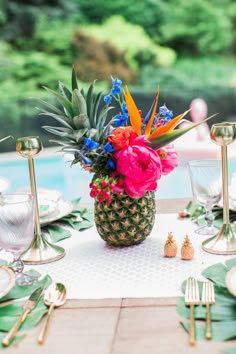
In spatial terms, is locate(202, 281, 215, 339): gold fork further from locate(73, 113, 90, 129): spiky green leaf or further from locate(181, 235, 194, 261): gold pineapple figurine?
locate(73, 113, 90, 129): spiky green leaf

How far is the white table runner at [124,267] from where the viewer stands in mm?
860

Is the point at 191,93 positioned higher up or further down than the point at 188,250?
higher up

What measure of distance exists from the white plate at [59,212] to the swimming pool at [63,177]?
2.89 meters

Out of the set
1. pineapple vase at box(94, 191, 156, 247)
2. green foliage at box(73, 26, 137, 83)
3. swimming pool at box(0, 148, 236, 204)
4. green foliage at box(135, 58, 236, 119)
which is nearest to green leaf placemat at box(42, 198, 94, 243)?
pineapple vase at box(94, 191, 156, 247)

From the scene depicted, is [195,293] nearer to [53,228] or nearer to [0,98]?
[53,228]

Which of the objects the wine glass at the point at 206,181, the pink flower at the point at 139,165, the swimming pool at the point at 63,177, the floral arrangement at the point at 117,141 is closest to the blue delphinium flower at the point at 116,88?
the floral arrangement at the point at 117,141

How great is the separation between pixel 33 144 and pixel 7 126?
22.0ft

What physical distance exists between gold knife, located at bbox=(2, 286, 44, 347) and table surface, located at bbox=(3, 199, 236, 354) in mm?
19

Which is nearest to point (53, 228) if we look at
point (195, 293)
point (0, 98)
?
point (195, 293)

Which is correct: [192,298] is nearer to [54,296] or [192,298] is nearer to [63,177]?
[54,296]

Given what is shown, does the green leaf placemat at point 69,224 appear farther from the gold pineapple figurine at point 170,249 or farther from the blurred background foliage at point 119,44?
the blurred background foliage at point 119,44

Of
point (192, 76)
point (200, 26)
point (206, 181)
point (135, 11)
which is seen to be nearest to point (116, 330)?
point (206, 181)

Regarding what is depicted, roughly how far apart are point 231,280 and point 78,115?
1.44 feet

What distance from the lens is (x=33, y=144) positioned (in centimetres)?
105
